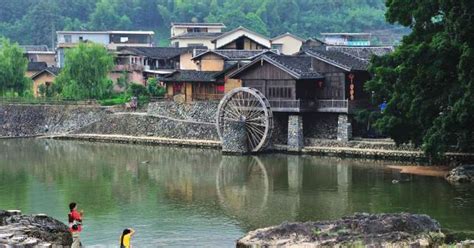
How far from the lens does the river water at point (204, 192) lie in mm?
27062

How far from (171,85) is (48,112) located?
1059cm

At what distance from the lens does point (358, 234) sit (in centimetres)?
2073

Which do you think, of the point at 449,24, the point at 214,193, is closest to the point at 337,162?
the point at 214,193

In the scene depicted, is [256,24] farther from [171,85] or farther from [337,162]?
[337,162]

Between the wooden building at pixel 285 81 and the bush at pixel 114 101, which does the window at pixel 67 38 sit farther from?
the wooden building at pixel 285 81

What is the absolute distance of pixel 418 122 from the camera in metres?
35.4

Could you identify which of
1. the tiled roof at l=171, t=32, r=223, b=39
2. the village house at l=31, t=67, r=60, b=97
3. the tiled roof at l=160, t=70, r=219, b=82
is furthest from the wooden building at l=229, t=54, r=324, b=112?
the tiled roof at l=171, t=32, r=223, b=39

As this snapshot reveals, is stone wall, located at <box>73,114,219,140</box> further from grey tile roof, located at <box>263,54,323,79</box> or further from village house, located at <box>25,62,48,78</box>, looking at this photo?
village house, located at <box>25,62,48,78</box>

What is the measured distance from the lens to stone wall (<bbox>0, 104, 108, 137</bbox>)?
5934 cm

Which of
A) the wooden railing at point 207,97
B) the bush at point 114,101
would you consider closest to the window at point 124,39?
the bush at point 114,101

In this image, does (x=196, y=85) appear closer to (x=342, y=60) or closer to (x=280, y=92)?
(x=280, y=92)

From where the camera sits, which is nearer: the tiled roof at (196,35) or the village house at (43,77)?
the village house at (43,77)

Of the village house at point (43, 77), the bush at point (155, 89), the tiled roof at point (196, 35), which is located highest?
the tiled roof at point (196, 35)

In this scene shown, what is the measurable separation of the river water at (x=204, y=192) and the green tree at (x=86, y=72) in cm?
1478
